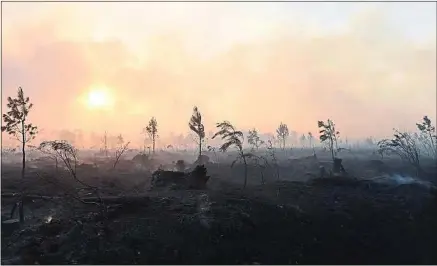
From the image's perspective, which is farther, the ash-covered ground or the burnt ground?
the ash-covered ground

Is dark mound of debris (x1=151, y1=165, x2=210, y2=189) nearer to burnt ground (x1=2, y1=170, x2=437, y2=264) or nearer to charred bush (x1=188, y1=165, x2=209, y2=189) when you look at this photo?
charred bush (x1=188, y1=165, x2=209, y2=189)

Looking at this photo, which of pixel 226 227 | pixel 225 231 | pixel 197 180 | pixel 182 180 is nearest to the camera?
A: pixel 225 231

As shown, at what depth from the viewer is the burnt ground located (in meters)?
33.2

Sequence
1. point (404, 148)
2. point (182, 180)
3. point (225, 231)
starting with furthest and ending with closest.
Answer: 1. point (404, 148)
2. point (182, 180)
3. point (225, 231)

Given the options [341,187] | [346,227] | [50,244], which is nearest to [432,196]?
[341,187]

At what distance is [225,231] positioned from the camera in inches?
1473

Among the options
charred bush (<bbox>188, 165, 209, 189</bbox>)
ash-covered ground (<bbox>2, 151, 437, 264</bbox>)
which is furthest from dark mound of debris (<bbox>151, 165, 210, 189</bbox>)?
ash-covered ground (<bbox>2, 151, 437, 264</bbox>)

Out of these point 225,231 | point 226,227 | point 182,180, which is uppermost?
point 182,180

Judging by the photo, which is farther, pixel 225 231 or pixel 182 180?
pixel 182 180

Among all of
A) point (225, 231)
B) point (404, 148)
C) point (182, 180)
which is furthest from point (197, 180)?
point (404, 148)

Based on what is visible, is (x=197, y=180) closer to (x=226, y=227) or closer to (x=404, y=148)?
(x=226, y=227)

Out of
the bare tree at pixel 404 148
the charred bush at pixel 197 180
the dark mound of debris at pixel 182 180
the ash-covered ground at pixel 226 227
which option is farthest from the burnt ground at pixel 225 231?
the bare tree at pixel 404 148

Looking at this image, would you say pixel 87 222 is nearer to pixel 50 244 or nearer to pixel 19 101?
pixel 50 244

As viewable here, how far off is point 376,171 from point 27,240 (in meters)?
73.1
